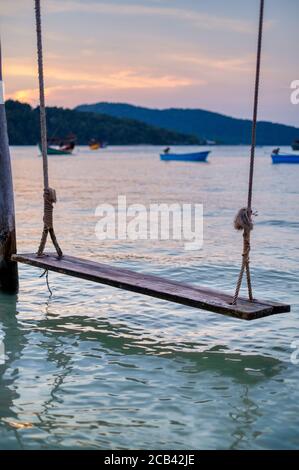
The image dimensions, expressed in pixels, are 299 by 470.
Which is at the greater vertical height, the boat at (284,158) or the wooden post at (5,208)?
the wooden post at (5,208)

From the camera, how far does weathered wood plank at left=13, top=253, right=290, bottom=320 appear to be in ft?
19.6

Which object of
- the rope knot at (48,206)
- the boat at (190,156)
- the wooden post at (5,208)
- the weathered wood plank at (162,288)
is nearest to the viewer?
the weathered wood plank at (162,288)

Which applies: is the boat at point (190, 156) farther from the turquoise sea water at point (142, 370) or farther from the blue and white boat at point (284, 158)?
the turquoise sea water at point (142, 370)

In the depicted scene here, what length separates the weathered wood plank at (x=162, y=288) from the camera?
5.98m

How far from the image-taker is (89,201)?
3100 cm

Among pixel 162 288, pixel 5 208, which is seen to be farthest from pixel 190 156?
pixel 162 288

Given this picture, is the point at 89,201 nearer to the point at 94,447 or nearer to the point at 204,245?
the point at 204,245

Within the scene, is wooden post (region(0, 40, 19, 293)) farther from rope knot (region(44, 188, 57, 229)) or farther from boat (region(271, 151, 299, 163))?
boat (region(271, 151, 299, 163))

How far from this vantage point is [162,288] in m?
6.60

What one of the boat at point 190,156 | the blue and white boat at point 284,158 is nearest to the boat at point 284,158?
the blue and white boat at point 284,158

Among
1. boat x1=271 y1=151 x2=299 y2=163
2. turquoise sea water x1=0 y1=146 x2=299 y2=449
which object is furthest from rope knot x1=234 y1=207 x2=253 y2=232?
boat x1=271 y1=151 x2=299 y2=163

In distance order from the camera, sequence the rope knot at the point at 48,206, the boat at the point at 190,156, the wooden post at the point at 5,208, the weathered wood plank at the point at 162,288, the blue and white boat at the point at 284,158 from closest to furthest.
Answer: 1. the weathered wood plank at the point at 162,288
2. the rope knot at the point at 48,206
3. the wooden post at the point at 5,208
4. the blue and white boat at the point at 284,158
5. the boat at the point at 190,156

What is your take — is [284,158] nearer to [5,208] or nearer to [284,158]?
[284,158]

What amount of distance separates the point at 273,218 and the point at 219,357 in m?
17.5
